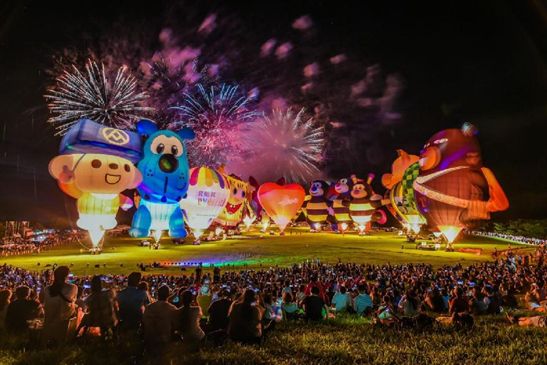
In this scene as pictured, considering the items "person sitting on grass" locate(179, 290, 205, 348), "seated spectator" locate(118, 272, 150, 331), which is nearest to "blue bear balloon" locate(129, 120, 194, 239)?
"seated spectator" locate(118, 272, 150, 331)

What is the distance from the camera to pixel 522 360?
483 cm

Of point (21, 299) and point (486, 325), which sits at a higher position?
point (21, 299)

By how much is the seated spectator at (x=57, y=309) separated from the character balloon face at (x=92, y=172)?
18150 mm

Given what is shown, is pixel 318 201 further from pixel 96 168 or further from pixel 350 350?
pixel 350 350

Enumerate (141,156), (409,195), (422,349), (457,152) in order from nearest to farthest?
(422,349), (141,156), (457,152), (409,195)

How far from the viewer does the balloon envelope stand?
3300cm

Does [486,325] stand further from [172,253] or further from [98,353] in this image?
[172,253]

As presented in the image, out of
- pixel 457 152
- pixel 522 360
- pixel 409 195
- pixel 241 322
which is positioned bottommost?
pixel 522 360

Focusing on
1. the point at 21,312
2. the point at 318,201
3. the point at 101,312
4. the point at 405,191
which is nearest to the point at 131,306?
the point at 101,312

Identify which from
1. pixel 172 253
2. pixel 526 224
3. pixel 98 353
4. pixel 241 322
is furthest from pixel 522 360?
pixel 526 224

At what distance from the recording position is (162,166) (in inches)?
973

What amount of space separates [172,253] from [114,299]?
925 inches

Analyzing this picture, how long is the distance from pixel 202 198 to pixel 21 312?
1077 inches

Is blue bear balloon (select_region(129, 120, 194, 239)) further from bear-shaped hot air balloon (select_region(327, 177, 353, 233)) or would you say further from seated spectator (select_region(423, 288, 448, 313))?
bear-shaped hot air balloon (select_region(327, 177, 353, 233))
